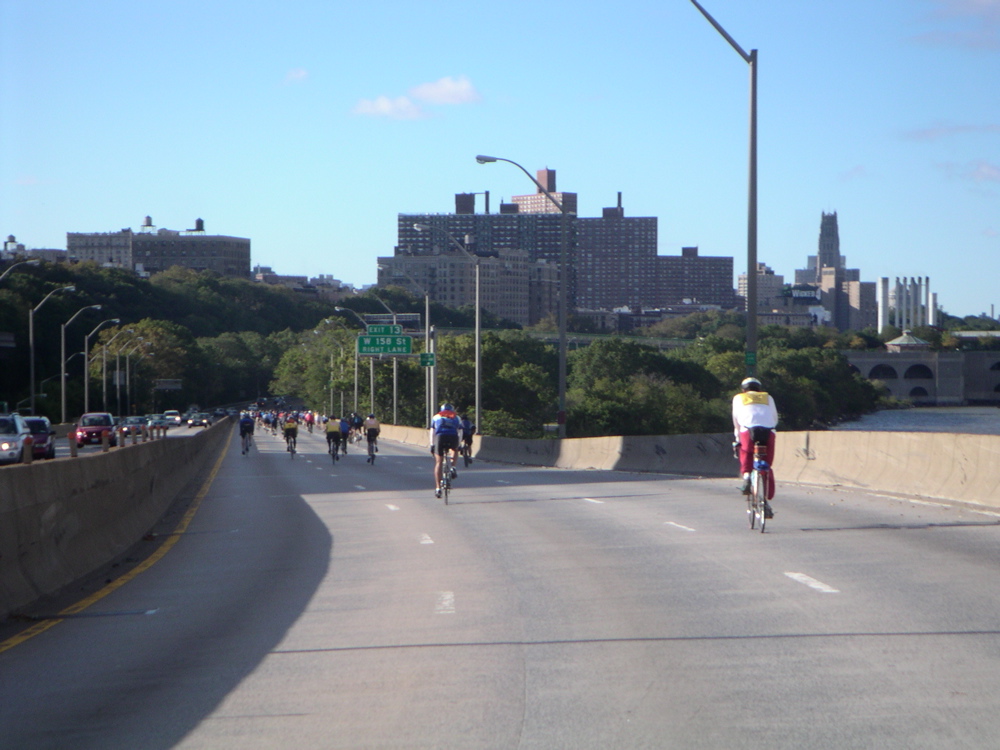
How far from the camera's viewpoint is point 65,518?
12.2 m

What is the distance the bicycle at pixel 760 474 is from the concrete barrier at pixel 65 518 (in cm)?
773

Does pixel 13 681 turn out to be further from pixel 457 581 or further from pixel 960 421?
pixel 960 421

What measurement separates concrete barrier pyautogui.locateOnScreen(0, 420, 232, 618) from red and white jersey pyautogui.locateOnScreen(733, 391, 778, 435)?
772cm

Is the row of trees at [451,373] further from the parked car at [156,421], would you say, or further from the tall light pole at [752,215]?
the tall light pole at [752,215]

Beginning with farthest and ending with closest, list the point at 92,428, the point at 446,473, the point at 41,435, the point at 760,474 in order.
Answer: the point at 92,428 < the point at 41,435 < the point at 446,473 < the point at 760,474

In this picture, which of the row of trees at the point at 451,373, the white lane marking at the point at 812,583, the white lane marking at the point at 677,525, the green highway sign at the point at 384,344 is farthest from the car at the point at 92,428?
the white lane marking at the point at 812,583

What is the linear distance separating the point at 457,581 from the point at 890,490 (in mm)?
10389

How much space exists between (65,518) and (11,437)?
23.1 m

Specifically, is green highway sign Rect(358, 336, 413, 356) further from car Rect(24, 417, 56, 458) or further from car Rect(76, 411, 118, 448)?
car Rect(24, 417, 56, 458)

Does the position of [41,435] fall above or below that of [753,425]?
below

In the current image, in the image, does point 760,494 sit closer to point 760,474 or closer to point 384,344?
point 760,474

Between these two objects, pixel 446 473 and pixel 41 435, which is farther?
pixel 41 435

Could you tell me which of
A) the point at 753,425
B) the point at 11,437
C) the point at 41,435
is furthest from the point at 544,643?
the point at 41,435

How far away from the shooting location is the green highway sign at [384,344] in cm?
7056
